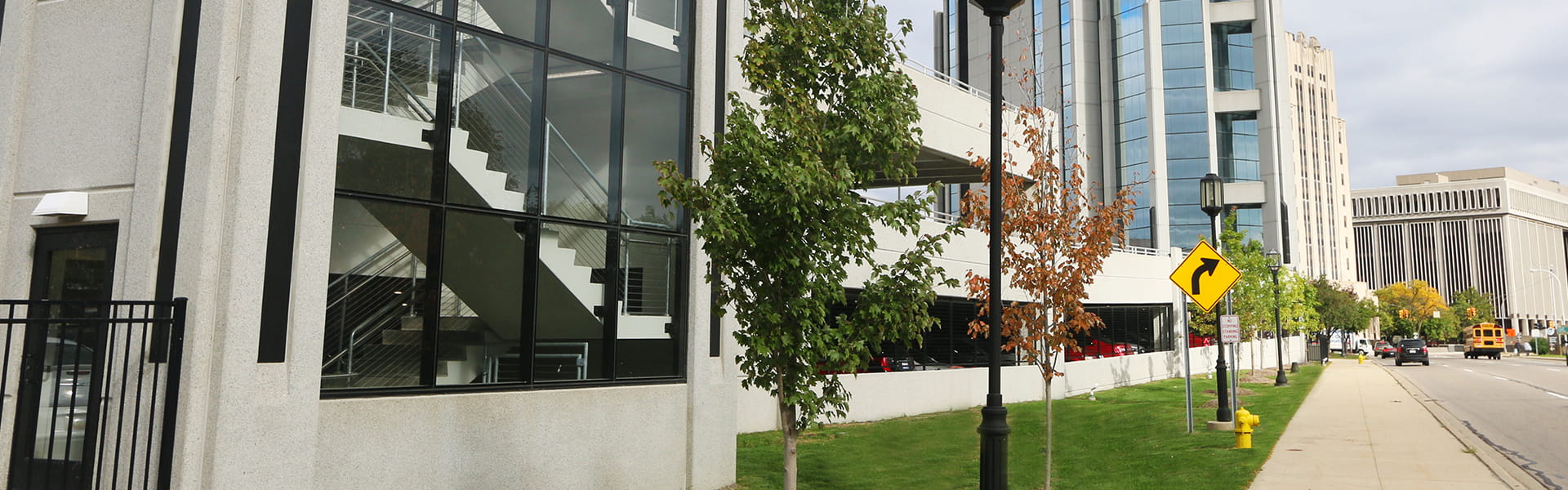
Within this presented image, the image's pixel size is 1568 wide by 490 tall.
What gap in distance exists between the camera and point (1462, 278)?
167500 millimetres

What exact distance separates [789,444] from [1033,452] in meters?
7.86

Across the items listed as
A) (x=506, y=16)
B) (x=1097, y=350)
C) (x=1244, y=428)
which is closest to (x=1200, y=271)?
(x=1244, y=428)

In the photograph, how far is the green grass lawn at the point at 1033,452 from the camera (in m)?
12.7

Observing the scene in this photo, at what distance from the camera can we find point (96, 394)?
8211mm

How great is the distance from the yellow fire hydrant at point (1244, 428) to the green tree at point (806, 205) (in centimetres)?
788

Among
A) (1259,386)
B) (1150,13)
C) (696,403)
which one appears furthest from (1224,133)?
(696,403)

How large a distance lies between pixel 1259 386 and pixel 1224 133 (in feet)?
127

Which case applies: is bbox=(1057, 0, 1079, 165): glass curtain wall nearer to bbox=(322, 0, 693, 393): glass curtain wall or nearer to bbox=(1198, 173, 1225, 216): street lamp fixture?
bbox=(1198, 173, 1225, 216): street lamp fixture

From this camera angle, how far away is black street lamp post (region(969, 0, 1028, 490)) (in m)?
9.11

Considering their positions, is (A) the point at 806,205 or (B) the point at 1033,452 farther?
(B) the point at 1033,452

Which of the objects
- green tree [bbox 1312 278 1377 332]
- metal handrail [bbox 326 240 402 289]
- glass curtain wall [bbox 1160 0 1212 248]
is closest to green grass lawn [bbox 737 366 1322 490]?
metal handrail [bbox 326 240 402 289]

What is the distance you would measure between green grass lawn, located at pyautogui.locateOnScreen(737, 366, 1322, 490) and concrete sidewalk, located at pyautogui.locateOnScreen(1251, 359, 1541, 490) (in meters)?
0.43

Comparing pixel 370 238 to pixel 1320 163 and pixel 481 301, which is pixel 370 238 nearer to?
pixel 481 301

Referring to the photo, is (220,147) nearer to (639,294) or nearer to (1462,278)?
(639,294)
